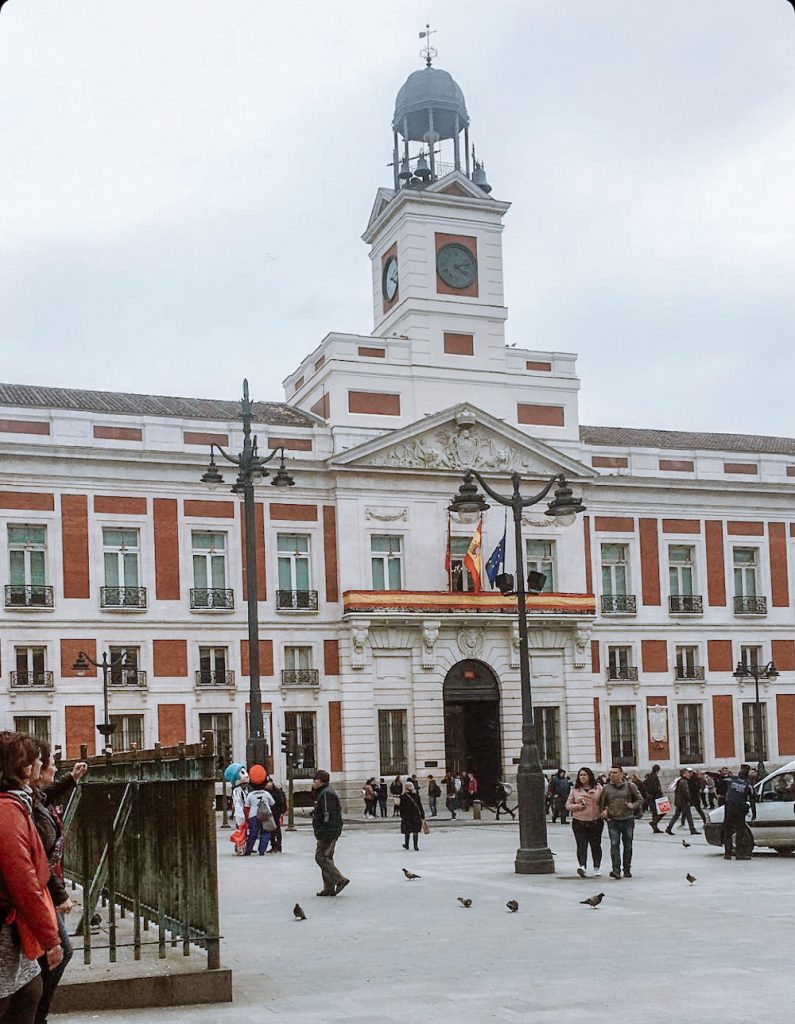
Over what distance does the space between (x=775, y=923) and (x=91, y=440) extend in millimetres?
31374

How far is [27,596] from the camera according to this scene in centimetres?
4134

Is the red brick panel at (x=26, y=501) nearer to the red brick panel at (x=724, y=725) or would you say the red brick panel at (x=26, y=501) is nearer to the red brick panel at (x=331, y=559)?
the red brick panel at (x=331, y=559)

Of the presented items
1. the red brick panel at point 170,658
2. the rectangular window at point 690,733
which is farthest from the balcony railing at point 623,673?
the red brick panel at point 170,658

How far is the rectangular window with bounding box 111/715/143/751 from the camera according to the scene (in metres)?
42.1

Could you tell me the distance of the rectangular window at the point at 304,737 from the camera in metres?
44.1

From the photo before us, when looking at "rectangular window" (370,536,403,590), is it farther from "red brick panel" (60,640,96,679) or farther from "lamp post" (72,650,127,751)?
"red brick panel" (60,640,96,679)

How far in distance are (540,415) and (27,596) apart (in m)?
17.7

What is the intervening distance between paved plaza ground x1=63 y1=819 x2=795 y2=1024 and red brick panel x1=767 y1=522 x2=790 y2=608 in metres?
29.5

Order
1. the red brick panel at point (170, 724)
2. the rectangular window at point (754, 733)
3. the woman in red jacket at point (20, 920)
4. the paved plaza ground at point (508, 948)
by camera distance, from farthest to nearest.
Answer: the rectangular window at point (754, 733) → the red brick panel at point (170, 724) → the paved plaza ground at point (508, 948) → the woman in red jacket at point (20, 920)

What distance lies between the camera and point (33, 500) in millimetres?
41844

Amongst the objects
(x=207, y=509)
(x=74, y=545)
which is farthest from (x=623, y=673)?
(x=74, y=545)

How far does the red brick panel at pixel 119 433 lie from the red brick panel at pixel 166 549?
6.44 ft

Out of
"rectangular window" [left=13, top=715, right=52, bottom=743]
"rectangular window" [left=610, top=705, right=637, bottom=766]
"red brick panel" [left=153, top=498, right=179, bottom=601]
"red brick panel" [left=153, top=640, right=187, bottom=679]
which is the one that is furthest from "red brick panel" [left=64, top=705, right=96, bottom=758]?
"rectangular window" [left=610, top=705, right=637, bottom=766]

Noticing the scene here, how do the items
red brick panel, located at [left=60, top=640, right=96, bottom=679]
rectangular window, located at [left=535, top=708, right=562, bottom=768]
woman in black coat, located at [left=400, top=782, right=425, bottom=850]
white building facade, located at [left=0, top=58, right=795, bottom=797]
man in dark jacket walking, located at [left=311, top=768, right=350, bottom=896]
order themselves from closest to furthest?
man in dark jacket walking, located at [left=311, top=768, right=350, bottom=896] → woman in black coat, located at [left=400, top=782, right=425, bottom=850] → red brick panel, located at [left=60, top=640, right=96, bottom=679] → white building facade, located at [left=0, top=58, right=795, bottom=797] → rectangular window, located at [left=535, top=708, right=562, bottom=768]
